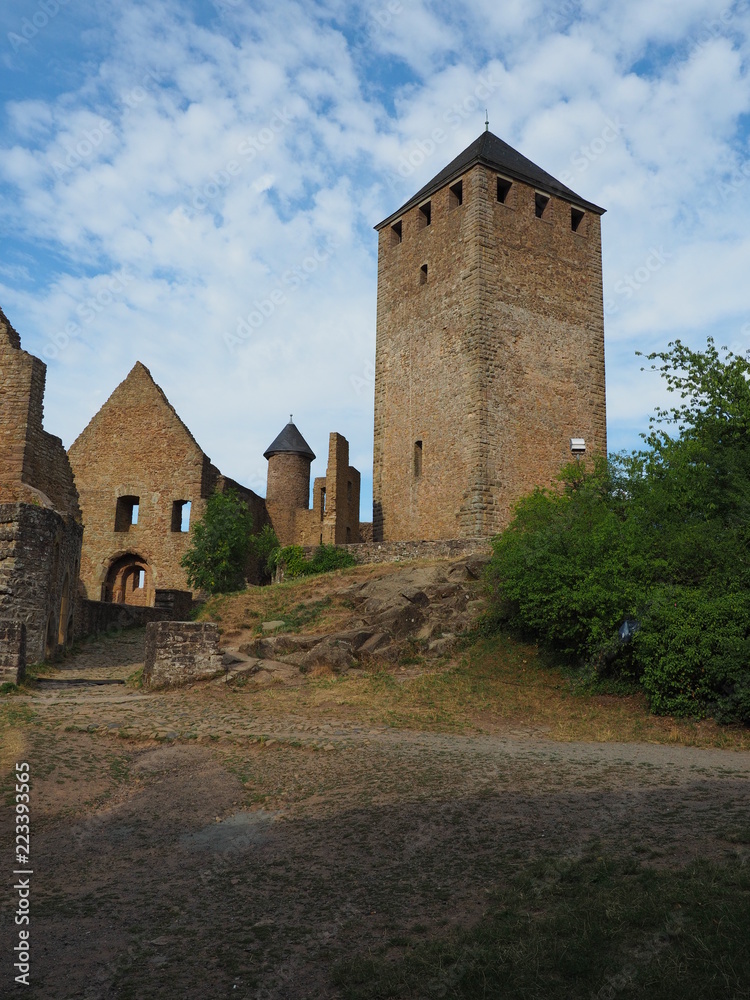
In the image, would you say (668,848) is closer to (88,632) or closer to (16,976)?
(16,976)

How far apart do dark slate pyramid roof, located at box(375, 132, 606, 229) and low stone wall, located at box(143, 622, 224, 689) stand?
61.4 feet

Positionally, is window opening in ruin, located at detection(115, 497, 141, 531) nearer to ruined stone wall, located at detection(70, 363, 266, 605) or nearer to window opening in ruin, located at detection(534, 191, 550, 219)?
ruined stone wall, located at detection(70, 363, 266, 605)

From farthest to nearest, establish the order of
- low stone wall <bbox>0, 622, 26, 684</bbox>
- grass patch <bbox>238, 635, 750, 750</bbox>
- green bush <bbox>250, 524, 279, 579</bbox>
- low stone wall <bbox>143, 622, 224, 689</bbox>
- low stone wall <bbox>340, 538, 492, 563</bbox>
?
green bush <bbox>250, 524, 279, 579</bbox>
low stone wall <bbox>340, 538, 492, 563</bbox>
low stone wall <bbox>143, 622, 224, 689</bbox>
low stone wall <bbox>0, 622, 26, 684</bbox>
grass patch <bbox>238, 635, 750, 750</bbox>

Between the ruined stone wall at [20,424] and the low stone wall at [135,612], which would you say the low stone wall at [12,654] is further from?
the low stone wall at [135,612]

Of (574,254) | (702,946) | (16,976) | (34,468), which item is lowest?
(16,976)

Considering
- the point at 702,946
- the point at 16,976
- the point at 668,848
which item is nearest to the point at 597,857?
the point at 668,848

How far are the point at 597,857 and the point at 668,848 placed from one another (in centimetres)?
50

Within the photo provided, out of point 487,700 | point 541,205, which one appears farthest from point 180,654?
point 541,205

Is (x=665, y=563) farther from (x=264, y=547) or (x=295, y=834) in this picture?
(x=264, y=547)

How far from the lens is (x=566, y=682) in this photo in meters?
13.8

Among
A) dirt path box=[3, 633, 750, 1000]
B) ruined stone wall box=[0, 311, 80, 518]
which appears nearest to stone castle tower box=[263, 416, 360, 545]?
ruined stone wall box=[0, 311, 80, 518]

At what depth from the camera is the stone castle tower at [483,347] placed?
81.9 ft

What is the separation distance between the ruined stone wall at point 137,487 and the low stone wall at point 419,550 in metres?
9.17

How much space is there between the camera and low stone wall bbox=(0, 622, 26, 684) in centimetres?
1316
